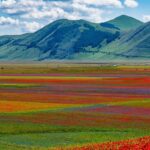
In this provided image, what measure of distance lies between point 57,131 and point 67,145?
21.2ft

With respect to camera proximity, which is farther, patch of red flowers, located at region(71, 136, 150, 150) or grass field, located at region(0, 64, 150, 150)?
grass field, located at region(0, 64, 150, 150)

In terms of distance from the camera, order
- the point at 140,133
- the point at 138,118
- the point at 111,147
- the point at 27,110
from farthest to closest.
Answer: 1. the point at 27,110
2. the point at 138,118
3. the point at 140,133
4. the point at 111,147

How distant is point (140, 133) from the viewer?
121 feet

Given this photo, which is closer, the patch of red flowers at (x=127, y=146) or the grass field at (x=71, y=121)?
the patch of red flowers at (x=127, y=146)

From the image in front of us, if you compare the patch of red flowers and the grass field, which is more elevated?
the patch of red flowers

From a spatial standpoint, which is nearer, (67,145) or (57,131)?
(67,145)

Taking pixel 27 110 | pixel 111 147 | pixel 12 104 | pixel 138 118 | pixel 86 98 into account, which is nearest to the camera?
pixel 111 147

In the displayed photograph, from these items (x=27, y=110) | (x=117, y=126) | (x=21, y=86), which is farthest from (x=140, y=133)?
(x=21, y=86)

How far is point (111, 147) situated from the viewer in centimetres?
2681

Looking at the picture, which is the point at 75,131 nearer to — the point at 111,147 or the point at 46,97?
the point at 111,147

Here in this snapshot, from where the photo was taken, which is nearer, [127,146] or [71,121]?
[127,146]

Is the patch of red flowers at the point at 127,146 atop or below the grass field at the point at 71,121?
atop

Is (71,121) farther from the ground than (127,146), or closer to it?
closer to it

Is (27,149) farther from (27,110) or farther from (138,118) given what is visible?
(27,110)
